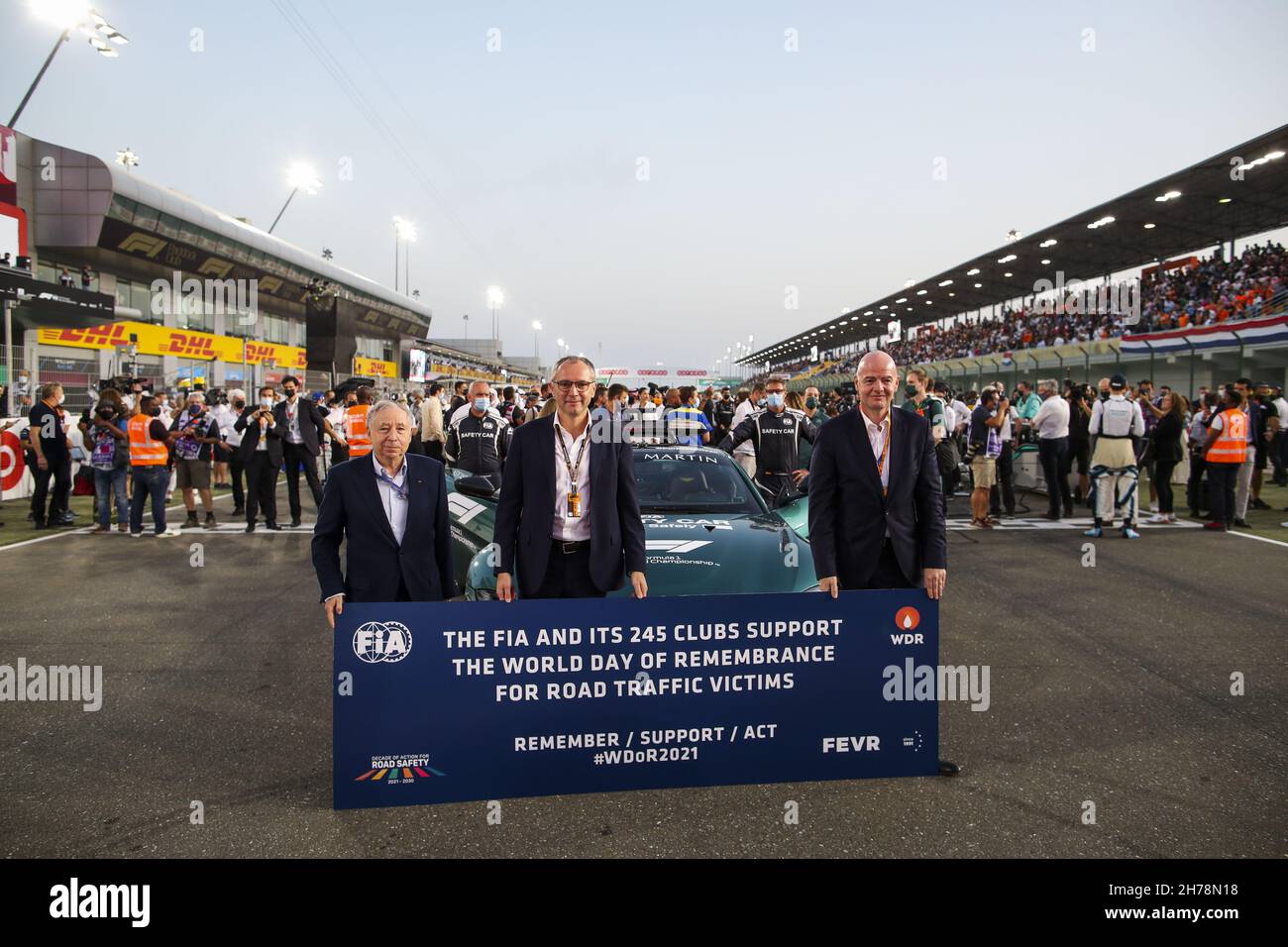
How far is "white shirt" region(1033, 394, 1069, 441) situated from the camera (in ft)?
36.6

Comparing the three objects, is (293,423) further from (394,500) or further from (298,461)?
(394,500)

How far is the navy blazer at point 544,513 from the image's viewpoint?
367 cm

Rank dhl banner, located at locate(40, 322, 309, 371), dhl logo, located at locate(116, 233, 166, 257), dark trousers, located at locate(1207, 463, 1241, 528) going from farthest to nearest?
dhl logo, located at locate(116, 233, 166, 257), dhl banner, located at locate(40, 322, 309, 371), dark trousers, located at locate(1207, 463, 1241, 528)

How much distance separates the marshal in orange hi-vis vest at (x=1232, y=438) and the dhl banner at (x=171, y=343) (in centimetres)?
2926

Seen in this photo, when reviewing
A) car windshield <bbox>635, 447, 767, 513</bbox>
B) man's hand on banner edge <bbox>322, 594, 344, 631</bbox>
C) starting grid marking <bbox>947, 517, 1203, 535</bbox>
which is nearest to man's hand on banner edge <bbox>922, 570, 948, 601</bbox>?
car windshield <bbox>635, 447, 767, 513</bbox>

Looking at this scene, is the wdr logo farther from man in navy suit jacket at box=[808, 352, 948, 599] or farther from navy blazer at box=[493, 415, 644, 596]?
man in navy suit jacket at box=[808, 352, 948, 599]

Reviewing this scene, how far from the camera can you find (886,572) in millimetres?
3914

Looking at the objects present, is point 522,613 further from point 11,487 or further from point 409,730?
point 11,487

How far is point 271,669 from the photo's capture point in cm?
527

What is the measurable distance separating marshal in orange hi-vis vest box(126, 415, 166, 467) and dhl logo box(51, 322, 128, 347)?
24.0 metres

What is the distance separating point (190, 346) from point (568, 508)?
40.4 m

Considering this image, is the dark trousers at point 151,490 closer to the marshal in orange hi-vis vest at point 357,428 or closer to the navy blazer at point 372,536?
the marshal in orange hi-vis vest at point 357,428

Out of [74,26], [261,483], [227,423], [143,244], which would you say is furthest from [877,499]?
[143,244]

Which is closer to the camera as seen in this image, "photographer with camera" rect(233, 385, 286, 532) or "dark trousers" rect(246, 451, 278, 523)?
"photographer with camera" rect(233, 385, 286, 532)
